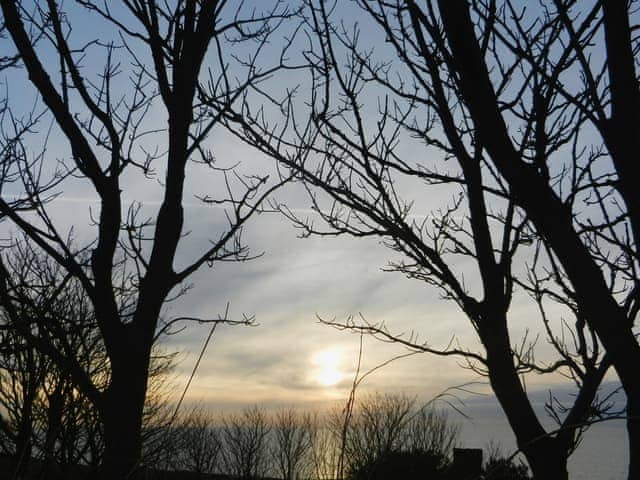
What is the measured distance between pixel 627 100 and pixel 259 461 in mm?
25561

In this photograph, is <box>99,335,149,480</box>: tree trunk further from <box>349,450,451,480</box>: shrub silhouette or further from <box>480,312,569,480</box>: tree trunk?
<box>349,450,451,480</box>: shrub silhouette

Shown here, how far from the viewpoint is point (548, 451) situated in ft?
7.73

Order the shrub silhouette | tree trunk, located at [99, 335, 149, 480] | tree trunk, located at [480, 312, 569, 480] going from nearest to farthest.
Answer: tree trunk, located at [480, 312, 569, 480] < tree trunk, located at [99, 335, 149, 480] < the shrub silhouette

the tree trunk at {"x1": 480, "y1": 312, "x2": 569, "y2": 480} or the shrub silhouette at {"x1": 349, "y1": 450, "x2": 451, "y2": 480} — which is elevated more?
the tree trunk at {"x1": 480, "y1": 312, "x2": 569, "y2": 480}

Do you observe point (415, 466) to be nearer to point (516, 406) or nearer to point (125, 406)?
point (125, 406)

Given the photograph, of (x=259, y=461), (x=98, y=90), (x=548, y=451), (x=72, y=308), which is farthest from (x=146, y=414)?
(x=548, y=451)

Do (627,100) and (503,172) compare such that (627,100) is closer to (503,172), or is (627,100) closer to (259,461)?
(503,172)

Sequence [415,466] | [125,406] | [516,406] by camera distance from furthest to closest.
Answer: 1. [415,466]
2. [125,406]
3. [516,406]

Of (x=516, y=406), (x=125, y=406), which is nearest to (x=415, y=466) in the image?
(x=125, y=406)

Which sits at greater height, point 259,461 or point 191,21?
point 191,21

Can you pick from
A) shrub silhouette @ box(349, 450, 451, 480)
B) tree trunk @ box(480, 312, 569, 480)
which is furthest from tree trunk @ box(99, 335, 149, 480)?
shrub silhouette @ box(349, 450, 451, 480)

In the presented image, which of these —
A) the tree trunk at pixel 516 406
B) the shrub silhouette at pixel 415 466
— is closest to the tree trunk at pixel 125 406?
the tree trunk at pixel 516 406

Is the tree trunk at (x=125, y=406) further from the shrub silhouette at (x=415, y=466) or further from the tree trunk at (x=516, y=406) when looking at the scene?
the shrub silhouette at (x=415, y=466)

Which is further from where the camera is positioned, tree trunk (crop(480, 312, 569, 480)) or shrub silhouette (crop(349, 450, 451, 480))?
shrub silhouette (crop(349, 450, 451, 480))
